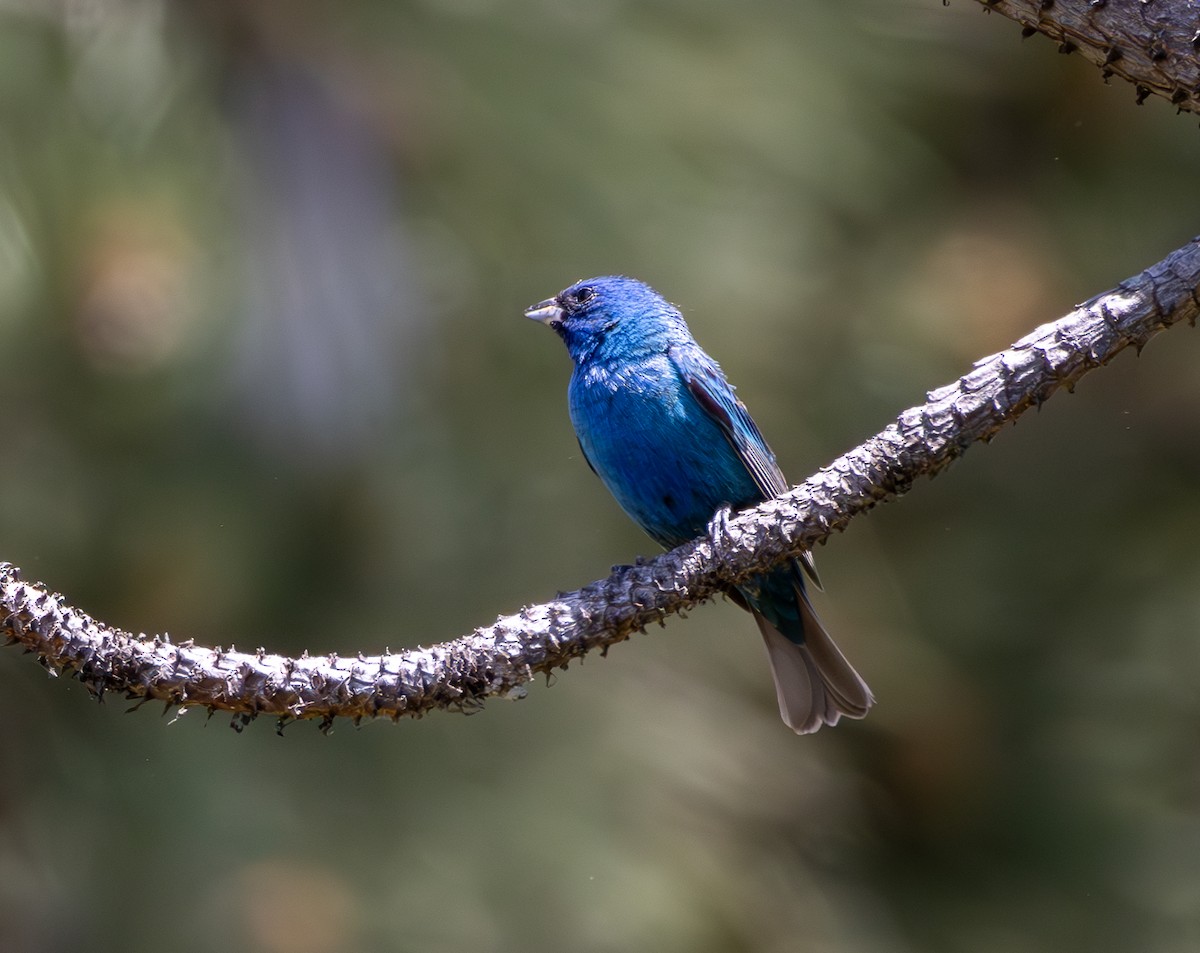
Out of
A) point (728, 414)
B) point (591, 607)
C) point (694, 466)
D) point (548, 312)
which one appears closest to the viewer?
point (591, 607)

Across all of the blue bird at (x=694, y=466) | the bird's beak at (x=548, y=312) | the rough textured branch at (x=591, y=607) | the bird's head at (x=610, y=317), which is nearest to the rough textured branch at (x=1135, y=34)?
the rough textured branch at (x=591, y=607)

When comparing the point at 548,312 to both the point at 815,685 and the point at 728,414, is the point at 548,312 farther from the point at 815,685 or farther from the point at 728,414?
the point at 815,685

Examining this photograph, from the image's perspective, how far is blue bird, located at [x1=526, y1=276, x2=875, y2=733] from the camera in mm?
3699

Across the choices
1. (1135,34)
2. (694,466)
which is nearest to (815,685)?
(694,466)

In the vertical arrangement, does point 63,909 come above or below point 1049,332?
below

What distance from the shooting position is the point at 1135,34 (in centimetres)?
205

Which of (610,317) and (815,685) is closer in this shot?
(815,685)

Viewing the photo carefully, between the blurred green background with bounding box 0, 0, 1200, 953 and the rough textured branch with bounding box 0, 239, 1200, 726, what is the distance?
6.19ft

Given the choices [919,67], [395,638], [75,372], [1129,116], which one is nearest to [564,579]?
[395,638]

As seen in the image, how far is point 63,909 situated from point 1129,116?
4953 millimetres

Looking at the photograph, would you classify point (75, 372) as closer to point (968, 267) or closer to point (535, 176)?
point (535, 176)

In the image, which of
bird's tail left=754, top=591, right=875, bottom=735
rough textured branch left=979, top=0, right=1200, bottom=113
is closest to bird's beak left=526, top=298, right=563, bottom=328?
bird's tail left=754, top=591, right=875, bottom=735

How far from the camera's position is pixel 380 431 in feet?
14.4

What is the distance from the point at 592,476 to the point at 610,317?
115 cm
